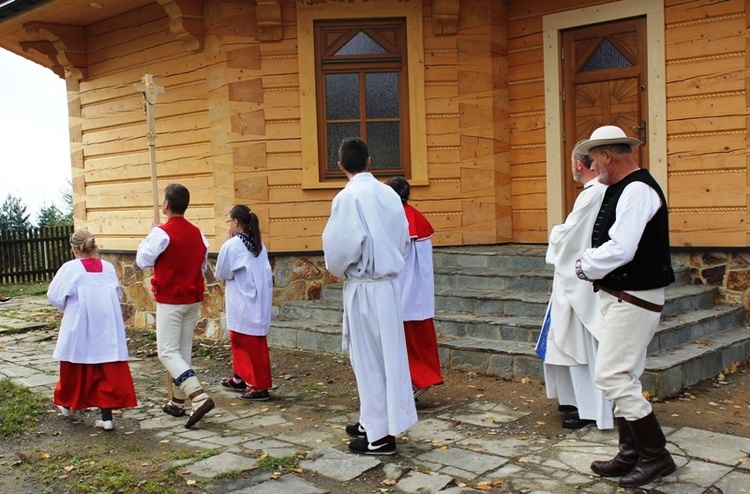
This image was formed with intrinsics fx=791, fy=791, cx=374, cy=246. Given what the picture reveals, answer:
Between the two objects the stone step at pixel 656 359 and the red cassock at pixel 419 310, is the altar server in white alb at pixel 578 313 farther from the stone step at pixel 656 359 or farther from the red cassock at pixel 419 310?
the red cassock at pixel 419 310

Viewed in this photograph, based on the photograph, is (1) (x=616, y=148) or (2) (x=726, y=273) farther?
(2) (x=726, y=273)

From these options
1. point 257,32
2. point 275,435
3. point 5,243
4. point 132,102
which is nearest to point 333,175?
point 257,32

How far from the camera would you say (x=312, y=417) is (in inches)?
245

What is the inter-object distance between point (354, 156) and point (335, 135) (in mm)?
4843

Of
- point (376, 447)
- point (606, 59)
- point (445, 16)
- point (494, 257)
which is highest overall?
point (445, 16)

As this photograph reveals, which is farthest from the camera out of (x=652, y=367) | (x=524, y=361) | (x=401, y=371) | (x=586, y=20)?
(x=586, y=20)

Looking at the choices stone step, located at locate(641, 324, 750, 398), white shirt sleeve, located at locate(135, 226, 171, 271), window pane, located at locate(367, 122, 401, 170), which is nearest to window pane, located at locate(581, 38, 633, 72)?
window pane, located at locate(367, 122, 401, 170)

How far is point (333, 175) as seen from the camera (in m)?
9.87

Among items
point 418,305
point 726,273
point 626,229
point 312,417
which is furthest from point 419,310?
point 726,273

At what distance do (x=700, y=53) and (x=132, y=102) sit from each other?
7.26 meters

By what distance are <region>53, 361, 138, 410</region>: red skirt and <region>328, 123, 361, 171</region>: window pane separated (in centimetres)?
447

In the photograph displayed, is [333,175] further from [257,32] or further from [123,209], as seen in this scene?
[123,209]

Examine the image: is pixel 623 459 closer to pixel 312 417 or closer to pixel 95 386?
pixel 312 417

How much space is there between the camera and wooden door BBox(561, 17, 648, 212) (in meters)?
9.03
